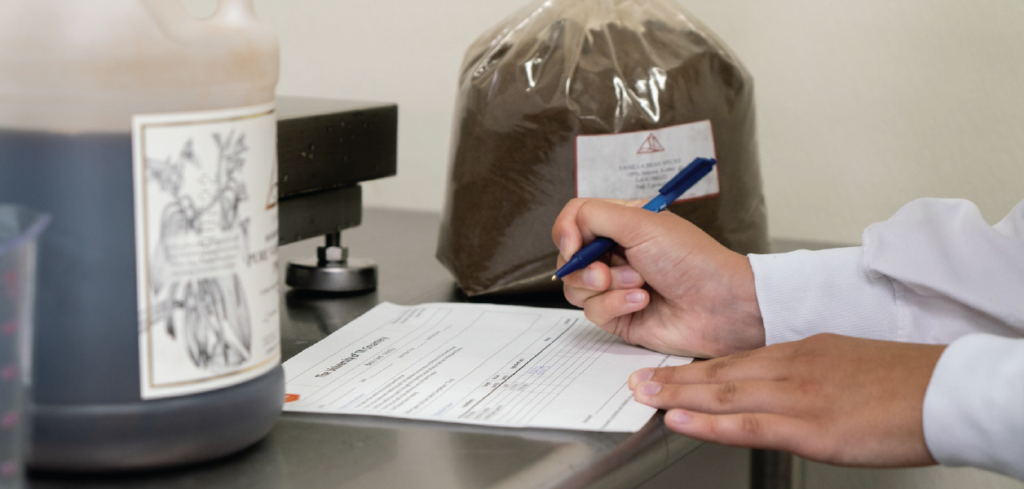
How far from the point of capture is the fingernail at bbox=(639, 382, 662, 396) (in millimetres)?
528

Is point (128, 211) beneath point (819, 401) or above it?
above

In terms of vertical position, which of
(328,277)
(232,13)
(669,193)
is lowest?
(328,277)

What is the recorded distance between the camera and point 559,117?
75cm

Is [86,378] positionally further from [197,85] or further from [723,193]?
[723,193]

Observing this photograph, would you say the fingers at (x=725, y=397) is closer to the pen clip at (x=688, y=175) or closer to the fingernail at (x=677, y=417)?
the fingernail at (x=677, y=417)

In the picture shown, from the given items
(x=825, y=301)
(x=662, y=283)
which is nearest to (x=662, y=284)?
(x=662, y=283)

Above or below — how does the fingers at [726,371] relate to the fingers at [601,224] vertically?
below

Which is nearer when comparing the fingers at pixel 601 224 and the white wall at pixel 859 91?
the fingers at pixel 601 224

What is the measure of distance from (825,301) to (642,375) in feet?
0.62

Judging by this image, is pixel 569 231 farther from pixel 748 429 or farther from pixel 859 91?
pixel 859 91

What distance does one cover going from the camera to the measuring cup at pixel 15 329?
1.04 feet

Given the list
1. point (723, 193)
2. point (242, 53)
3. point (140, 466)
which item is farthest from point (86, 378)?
point (723, 193)

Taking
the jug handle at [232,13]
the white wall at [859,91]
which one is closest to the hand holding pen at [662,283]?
the jug handle at [232,13]

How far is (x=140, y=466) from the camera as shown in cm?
39
